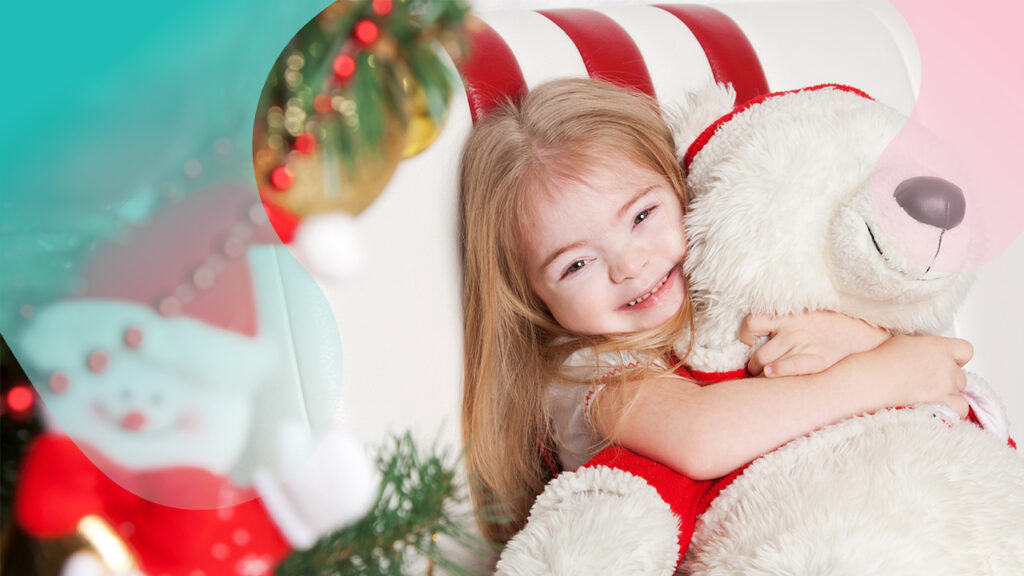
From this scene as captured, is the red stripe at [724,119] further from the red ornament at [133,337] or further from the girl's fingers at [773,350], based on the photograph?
the red ornament at [133,337]

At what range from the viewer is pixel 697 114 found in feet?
3.10

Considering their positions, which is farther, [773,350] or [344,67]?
[773,350]

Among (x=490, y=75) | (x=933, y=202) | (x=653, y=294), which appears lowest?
(x=653, y=294)

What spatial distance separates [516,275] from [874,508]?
1.50 ft

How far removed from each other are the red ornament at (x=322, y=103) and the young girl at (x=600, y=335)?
461 millimetres

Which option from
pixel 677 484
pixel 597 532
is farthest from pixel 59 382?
pixel 677 484

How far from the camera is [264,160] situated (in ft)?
1.41

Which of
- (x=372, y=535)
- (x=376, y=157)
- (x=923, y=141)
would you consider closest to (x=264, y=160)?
Answer: (x=376, y=157)

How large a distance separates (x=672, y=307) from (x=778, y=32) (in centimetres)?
64

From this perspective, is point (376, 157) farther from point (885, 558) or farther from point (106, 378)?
point (885, 558)

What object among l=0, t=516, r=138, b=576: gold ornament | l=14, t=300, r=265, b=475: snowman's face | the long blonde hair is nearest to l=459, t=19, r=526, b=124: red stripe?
the long blonde hair

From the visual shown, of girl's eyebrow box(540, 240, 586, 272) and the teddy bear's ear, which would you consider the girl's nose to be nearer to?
girl's eyebrow box(540, 240, 586, 272)

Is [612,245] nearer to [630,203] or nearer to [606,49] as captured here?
[630,203]

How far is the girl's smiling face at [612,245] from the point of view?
855mm
